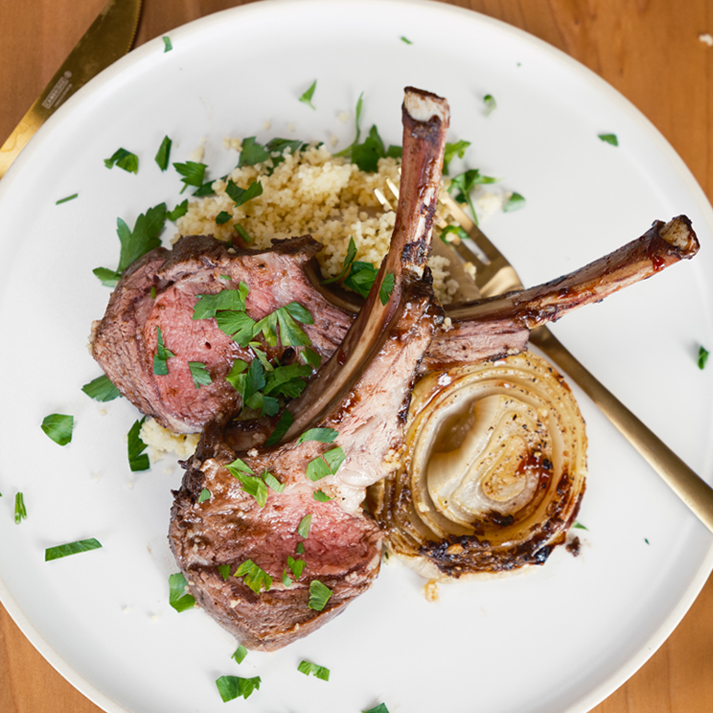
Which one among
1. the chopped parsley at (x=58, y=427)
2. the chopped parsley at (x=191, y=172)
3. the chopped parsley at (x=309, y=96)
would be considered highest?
the chopped parsley at (x=309, y=96)

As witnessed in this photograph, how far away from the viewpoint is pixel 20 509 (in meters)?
1.95

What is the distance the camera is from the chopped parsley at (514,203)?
2.10 metres

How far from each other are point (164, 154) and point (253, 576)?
1507 millimetres

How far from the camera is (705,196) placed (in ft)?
6.98

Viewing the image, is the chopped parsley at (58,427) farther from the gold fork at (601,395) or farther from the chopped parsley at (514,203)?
the chopped parsley at (514,203)

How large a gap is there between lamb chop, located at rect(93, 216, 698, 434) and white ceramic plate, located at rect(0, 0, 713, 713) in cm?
32

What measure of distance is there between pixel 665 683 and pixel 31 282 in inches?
114

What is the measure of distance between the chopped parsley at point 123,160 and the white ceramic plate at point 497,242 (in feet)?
0.09

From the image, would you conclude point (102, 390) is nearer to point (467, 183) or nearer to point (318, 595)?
point (318, 595)

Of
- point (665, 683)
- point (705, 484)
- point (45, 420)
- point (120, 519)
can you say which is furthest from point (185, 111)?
point (665, 683)

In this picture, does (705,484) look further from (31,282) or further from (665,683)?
(31,282)

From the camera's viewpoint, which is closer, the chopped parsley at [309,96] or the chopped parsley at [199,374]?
the chopped parsley at [199,374]

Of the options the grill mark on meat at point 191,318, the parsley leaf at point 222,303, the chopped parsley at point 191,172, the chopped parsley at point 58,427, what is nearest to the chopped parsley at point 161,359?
the grill mark on meat at point 191,318

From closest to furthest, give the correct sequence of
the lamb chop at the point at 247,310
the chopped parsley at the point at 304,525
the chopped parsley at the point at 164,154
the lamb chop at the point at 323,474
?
the lamb chop at the point at 323,474 → the lamb chop at the point at 247,310 → the chopped parsley at the point at 304,525 → the chopped parsley at the point at 164,154
